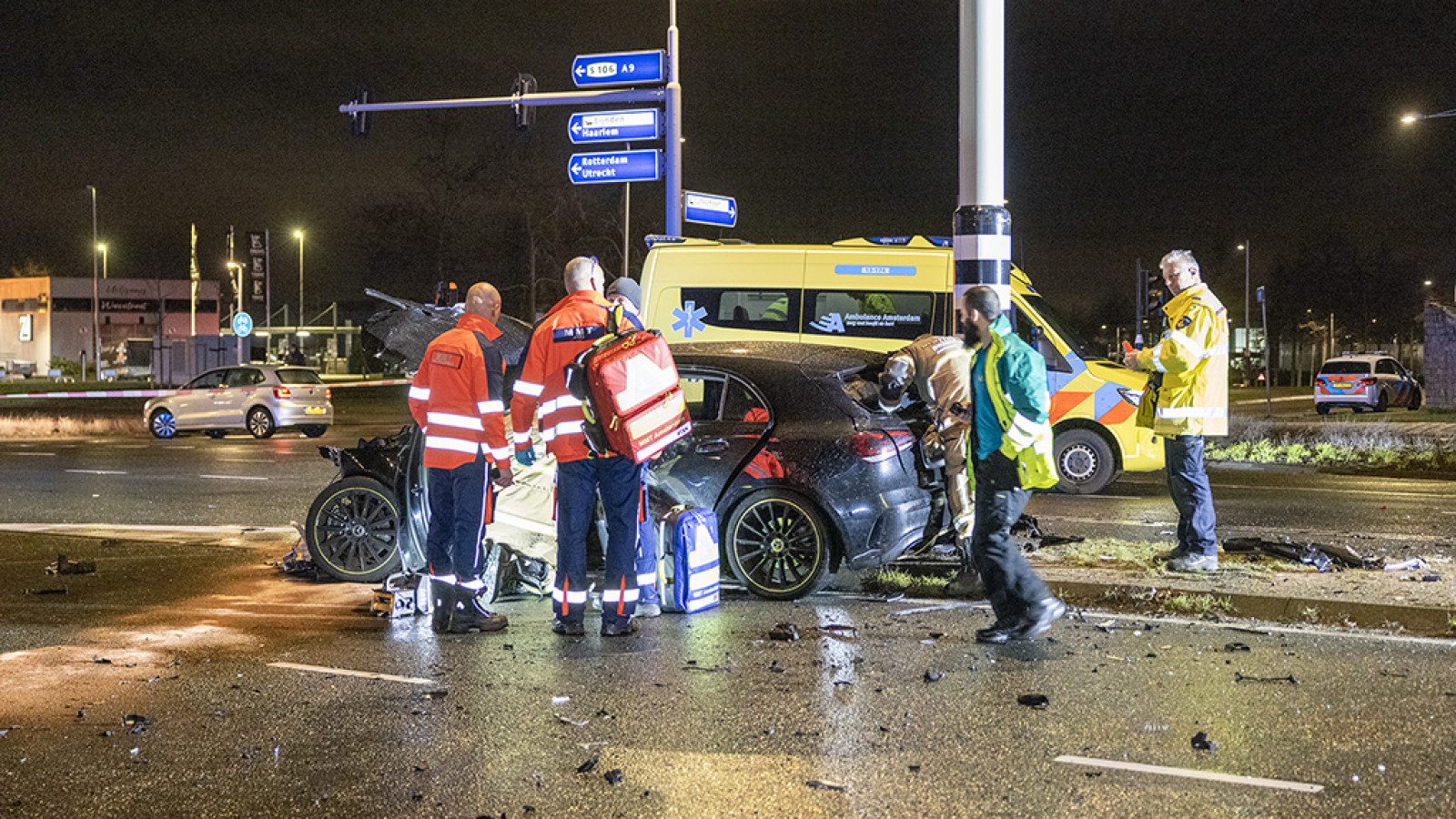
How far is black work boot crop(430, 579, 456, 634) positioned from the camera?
23.6ft

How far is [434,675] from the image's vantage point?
621 cm

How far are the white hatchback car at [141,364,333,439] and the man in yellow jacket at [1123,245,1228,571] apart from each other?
64.0ft

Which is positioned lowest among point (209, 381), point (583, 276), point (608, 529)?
point (608, 529)

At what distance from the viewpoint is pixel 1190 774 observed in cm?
468

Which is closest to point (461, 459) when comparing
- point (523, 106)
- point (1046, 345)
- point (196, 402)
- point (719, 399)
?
point (719, 399)

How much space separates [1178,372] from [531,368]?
4.17 meters

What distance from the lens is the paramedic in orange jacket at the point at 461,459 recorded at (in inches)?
279

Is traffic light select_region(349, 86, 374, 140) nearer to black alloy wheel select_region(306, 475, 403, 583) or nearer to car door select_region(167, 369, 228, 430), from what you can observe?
car door select_region(167, 369, 228, 430)

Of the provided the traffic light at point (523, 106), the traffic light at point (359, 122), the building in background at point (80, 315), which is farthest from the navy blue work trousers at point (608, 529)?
the building in background at point (80, 315)

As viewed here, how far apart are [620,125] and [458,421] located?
12.9 metres

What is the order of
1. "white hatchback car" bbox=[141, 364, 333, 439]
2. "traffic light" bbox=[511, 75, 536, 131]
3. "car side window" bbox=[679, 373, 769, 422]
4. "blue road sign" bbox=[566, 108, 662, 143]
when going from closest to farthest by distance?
"car side window" bbox=[679, 373, 769, 422] < "blue road sign" bbox=[566, 108, 662, 143] < "traffic light" bbox=[511, 75, 536, 131] < "white hatchback car" bbox=[141, 364, 333, 439]

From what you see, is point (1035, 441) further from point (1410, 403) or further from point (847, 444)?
point (1410, 403)

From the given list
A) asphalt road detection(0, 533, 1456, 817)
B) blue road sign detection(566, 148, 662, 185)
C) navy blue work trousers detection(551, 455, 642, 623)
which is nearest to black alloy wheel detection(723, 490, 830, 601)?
asphalt road detection(0, 533, 1456, 817)

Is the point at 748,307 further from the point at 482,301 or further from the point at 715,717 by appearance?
the point at 715,717
